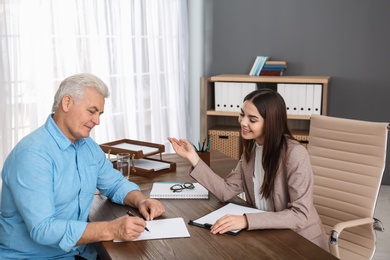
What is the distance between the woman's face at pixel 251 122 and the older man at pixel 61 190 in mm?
485

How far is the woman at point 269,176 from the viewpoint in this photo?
184cm

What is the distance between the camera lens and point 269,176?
2.04m

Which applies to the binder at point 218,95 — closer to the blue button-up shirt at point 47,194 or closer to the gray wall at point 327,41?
the gray wall at point 327,41

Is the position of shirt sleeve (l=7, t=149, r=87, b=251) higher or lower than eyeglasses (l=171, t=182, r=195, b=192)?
higher

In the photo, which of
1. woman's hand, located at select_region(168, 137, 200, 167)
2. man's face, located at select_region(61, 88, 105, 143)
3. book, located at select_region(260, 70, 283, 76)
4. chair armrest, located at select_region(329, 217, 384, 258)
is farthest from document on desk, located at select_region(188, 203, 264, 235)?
book, located at select_region(260, 70, 283, 76)

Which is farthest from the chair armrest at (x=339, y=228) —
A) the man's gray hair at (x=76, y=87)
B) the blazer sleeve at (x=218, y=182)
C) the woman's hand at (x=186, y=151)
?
the man's gray hair at (x=76, y=87)

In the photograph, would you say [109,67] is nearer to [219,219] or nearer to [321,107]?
[321,107]

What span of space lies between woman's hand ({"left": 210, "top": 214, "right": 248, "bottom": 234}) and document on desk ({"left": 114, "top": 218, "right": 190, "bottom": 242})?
0.10m

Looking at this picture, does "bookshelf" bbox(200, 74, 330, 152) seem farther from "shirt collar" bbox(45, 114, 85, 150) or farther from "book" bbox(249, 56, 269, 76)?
"shirt collar" bbox(45, 114, 85, 150)

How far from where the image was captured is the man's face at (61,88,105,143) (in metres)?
1.83

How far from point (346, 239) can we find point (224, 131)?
7.75 ft

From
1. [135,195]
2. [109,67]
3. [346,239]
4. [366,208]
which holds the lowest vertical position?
[346,239]

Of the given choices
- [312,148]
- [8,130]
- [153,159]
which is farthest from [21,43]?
[312,148]

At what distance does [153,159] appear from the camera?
2.79 metres
